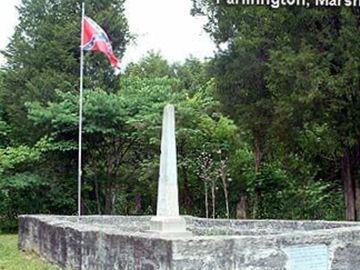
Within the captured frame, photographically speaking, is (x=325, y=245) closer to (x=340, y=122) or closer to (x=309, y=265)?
(x=309, y=265)

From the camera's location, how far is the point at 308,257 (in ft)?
22.2

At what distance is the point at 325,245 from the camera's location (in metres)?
6.88

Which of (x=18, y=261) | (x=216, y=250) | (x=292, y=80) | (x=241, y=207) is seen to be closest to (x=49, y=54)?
(x=241, y=207)

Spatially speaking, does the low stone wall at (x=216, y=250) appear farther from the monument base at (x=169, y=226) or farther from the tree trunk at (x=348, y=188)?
the tree trunk at (x=348, y=188)

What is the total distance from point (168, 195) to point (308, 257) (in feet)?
7.61

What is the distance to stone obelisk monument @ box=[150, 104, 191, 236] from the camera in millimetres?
8227

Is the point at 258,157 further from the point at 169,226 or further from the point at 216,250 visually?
the point at 216,250

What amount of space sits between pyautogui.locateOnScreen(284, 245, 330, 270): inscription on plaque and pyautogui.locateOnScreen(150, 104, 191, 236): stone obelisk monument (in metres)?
1.93

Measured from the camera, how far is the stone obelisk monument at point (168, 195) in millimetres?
8227

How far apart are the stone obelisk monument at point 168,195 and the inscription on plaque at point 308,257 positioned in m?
1.93

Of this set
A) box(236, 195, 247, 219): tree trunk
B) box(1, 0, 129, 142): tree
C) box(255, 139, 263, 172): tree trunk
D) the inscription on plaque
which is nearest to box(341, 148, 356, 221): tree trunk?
box(255, 139, 263, 172): tree trunk

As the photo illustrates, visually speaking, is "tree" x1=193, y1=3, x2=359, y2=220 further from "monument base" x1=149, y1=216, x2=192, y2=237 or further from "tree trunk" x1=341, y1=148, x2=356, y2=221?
"monument base" x1=149, y1=216, x2=192, y2=237

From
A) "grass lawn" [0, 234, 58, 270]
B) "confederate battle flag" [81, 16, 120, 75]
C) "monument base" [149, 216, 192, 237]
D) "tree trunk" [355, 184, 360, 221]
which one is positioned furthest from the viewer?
"tree trunk" [355, 184, 360, 221]

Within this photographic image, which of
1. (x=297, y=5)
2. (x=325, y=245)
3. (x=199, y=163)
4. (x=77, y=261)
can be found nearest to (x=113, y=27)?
(x=199, y=163)
